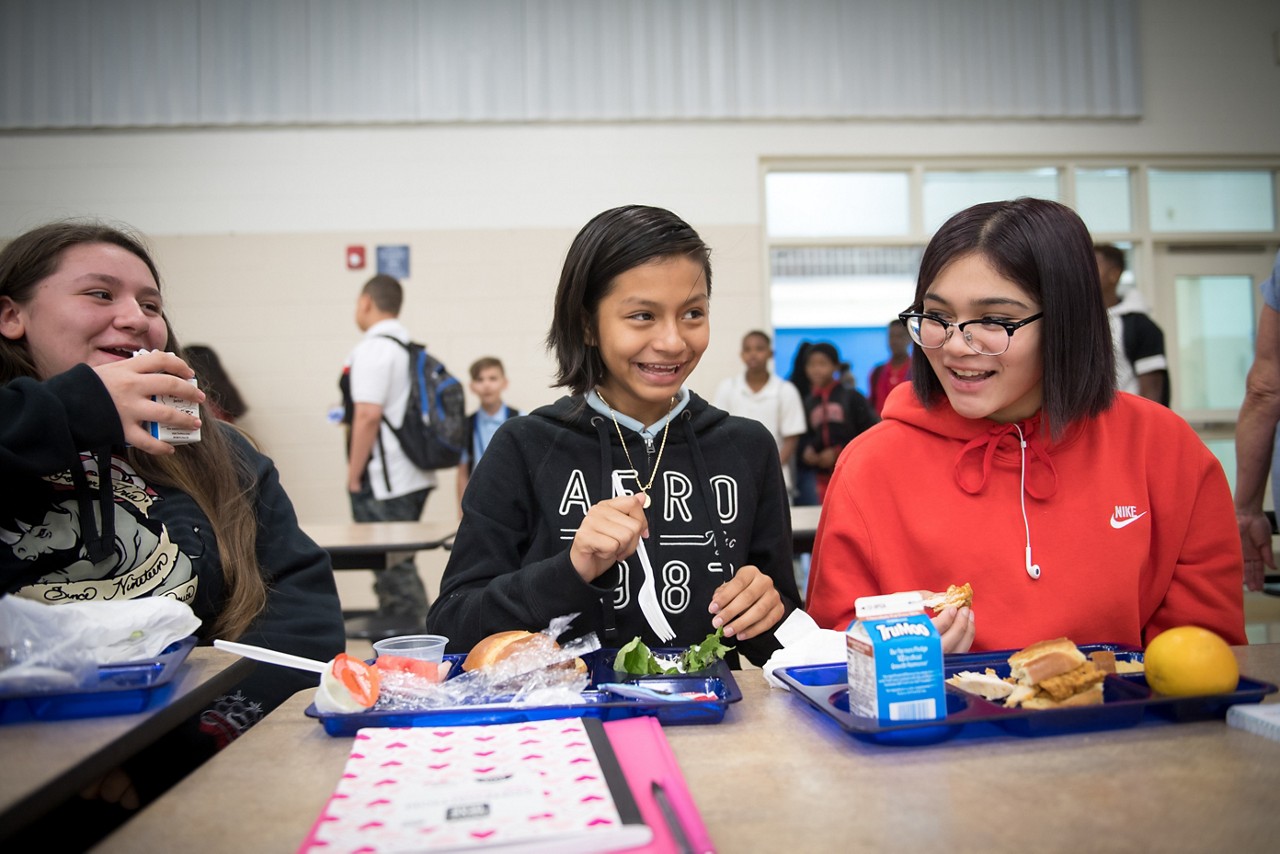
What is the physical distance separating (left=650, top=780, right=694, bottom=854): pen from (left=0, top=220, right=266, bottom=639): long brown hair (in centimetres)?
89

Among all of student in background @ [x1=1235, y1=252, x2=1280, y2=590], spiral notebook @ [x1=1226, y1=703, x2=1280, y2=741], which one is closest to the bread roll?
spiral notebook @ [x1=1226, y1=703, x2=1280, y2=741]

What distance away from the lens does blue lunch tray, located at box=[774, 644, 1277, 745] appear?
90 centimetres

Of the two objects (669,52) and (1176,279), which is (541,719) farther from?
(1176,279)

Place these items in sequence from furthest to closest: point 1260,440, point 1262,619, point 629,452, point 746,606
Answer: point 1262,619, point 1260,440, point 629,452, point 746,606

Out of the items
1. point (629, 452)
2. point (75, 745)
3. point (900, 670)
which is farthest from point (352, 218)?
point (900, 670)

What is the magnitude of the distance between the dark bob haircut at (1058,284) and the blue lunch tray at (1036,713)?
1.78 feet

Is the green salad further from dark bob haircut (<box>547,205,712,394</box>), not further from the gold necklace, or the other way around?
dark bob haircut (<box>547,205,712,394</box>)

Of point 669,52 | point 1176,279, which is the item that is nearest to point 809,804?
point 669,52

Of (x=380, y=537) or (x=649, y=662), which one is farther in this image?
(x=380, y=537)

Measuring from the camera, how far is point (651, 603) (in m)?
1.52

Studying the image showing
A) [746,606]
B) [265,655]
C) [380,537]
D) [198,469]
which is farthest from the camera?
[380,537]

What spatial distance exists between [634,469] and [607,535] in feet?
1.31

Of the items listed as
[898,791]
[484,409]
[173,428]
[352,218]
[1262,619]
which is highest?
[352,218]

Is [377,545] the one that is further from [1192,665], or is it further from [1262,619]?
[1262,619]
